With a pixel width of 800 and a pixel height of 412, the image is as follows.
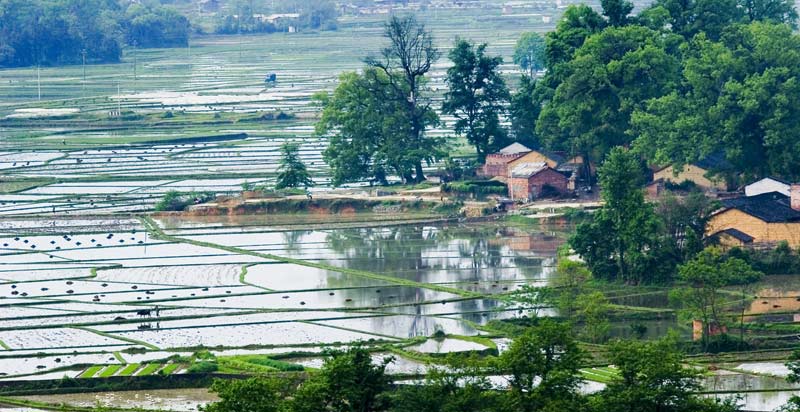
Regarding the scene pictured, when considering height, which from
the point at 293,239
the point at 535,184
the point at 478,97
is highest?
the point at 478,97

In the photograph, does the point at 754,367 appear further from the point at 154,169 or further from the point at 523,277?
the point at 154,169

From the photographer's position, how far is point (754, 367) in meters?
31.5

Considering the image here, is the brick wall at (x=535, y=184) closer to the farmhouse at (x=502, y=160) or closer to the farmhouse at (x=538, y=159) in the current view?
the farmhouse at (x=538, y=159)

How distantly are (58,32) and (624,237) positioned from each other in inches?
2999

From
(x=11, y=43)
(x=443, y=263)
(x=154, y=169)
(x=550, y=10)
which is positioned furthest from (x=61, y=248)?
(x=550, y=10)

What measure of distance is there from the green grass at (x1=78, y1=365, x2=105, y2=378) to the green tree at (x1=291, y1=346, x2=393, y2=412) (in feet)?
21.4

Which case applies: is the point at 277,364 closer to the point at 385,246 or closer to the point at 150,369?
the point at 150,369

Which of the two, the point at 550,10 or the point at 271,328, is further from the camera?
the point at 550,10

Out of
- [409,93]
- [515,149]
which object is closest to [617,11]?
[515,149]

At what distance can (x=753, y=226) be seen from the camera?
42.4 metres

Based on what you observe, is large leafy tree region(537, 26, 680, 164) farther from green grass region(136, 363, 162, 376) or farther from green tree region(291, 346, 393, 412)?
green tree region(291, 346, 393, 412)

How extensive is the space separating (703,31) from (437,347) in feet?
90.3

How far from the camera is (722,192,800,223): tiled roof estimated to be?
4234 cm

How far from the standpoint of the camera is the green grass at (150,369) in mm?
31520
